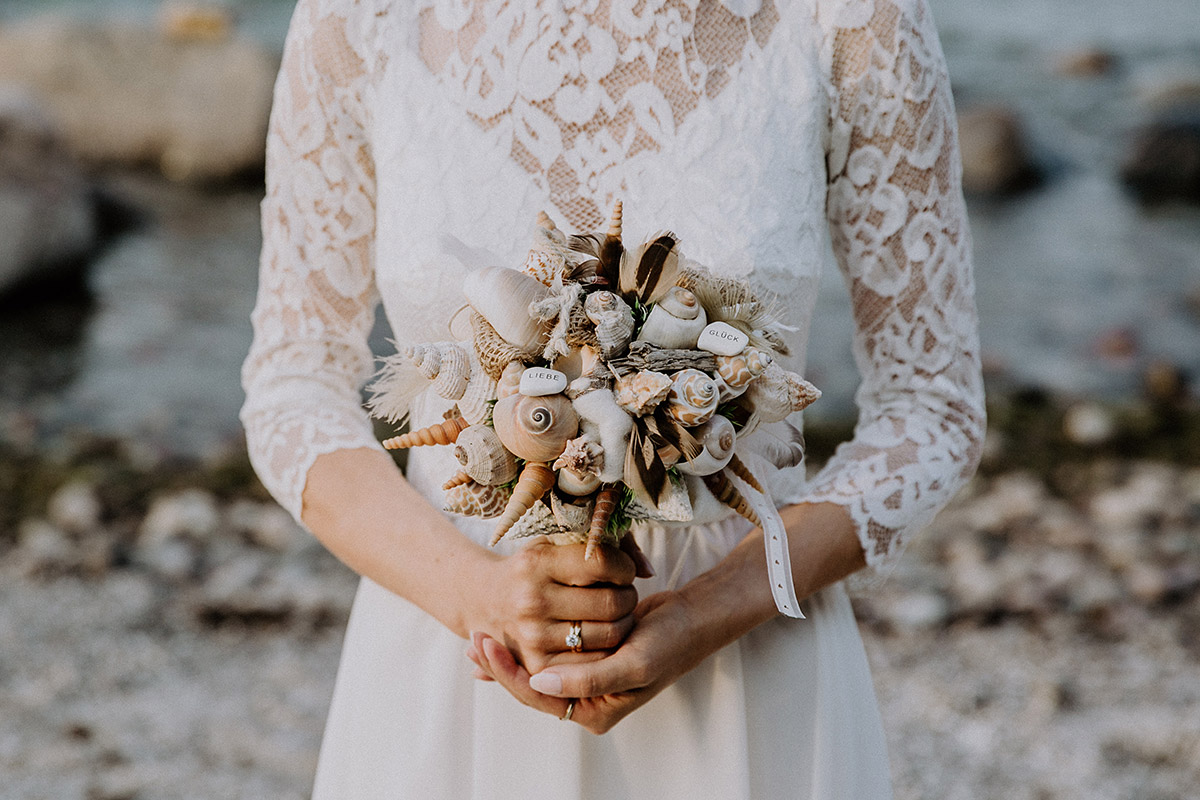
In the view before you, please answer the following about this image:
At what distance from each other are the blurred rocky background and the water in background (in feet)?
0.09

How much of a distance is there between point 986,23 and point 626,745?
396 inches

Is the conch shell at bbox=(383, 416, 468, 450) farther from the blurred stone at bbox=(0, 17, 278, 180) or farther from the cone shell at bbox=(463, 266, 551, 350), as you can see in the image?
the blurred stone at bbox=(0, 17, 278, 180)

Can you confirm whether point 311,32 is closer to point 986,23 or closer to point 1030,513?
point 1030,513

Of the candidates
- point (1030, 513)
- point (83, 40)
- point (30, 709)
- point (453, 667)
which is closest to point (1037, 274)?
point (1030, 513)

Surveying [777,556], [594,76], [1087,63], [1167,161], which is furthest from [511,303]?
[1087,63]

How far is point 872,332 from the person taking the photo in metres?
1.56

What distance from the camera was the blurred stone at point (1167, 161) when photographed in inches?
363

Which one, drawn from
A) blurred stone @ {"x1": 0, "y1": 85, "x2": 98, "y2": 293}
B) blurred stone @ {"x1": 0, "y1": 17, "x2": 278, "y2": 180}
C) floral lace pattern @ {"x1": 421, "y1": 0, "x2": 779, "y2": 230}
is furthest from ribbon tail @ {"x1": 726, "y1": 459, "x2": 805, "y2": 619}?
blurred stone @ {"x1": 0, "y1": 17, "x2": 278, "y2": 180}

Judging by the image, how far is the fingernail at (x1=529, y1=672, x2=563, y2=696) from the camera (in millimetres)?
1271

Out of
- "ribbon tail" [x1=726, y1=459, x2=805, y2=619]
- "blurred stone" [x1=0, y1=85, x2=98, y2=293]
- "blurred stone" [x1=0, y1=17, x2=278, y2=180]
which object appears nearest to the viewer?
"ribbon tail" [x1=726, y1=459, x2=805, y2=619]

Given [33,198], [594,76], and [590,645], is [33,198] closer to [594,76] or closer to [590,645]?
[594,76]

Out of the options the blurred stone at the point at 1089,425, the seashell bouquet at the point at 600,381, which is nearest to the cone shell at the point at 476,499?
the seashell bouquet at the point at 600,381

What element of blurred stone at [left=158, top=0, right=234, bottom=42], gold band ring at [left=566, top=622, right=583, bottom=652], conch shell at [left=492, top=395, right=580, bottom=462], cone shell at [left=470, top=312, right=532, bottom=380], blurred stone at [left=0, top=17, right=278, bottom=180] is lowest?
gold band ring at [left=566, top=622, right=583, bottom=652]

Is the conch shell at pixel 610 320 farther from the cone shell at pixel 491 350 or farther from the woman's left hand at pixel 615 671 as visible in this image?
the woman's left hand at pixel 615 671
